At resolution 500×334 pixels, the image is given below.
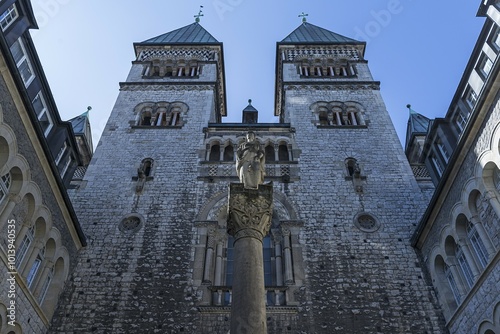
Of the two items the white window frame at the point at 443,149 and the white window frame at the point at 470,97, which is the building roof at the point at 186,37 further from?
the white window frame at the point at 470,97

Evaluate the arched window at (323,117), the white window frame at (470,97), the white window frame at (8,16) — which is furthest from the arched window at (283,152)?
the white window frame at (8,16)

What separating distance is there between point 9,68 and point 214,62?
17249mm

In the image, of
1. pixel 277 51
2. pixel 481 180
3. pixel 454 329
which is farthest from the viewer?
pixel 277 51

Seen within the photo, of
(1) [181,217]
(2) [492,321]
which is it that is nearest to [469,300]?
(2) [492,321]

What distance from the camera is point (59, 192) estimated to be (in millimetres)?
14164

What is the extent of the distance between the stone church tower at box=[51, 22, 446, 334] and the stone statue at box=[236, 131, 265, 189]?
3.19m

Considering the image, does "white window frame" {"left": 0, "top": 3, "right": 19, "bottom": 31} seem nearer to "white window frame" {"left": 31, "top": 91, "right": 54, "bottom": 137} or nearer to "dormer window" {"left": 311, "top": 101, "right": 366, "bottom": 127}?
"white window frame" {"left": 31, "top": 91, "right": 54, "bottom": 137}

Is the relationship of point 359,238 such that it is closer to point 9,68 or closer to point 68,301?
point 68,301

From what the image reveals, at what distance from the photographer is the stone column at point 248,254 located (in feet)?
24.8

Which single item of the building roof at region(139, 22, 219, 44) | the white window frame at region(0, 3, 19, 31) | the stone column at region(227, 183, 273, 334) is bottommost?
the stone column at region(227, 183, 273, 334)

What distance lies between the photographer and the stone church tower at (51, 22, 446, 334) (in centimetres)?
1377

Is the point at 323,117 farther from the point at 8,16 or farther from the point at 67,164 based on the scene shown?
the point at 8,16

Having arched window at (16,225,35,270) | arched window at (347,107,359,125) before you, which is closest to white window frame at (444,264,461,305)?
arched window at (347,107,359,125)

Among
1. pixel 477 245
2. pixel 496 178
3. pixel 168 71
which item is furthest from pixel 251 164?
pixel 168 71
